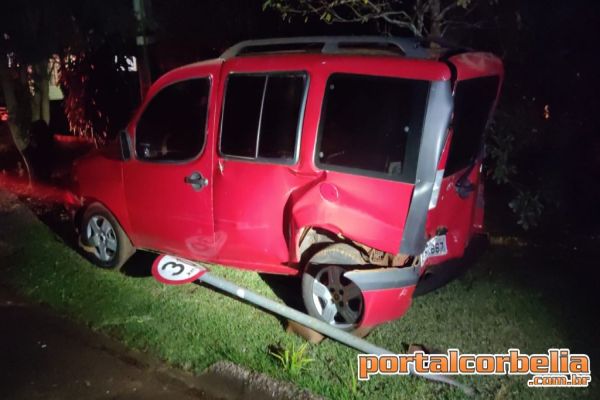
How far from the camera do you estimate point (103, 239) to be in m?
5.73

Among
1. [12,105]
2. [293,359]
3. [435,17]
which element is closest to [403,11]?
[435,17]

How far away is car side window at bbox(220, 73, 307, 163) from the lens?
419cm

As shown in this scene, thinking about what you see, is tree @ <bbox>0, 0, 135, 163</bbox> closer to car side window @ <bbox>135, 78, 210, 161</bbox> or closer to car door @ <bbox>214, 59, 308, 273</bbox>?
car side window @ <bbox>135, 78, 210, 161</bbox>

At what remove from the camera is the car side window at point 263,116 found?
4191mm

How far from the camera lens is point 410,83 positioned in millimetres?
3654

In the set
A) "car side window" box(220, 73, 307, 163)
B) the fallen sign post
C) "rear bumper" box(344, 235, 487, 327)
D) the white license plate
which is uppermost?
"car side window" box(220, 73, 307, 163)

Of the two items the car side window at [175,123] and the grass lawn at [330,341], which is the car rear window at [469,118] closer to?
the grass lawn at [330,341]

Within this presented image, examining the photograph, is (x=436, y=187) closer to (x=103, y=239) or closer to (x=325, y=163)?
(x=325, y=163)

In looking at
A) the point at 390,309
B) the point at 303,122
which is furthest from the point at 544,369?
the point at 303,122

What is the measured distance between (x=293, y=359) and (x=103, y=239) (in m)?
2.85

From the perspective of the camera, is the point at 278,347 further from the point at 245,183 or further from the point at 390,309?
the point at 245,183

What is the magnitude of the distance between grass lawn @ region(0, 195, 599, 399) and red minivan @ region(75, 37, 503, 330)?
0.43 metres

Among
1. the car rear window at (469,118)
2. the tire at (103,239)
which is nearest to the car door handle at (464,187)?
the car rear window at (469,118)

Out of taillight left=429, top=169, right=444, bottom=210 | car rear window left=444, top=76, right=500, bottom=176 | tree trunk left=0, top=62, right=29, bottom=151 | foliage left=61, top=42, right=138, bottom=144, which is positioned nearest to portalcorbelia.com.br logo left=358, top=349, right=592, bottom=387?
taillight left=429, top=169, right=444, bottom=210
